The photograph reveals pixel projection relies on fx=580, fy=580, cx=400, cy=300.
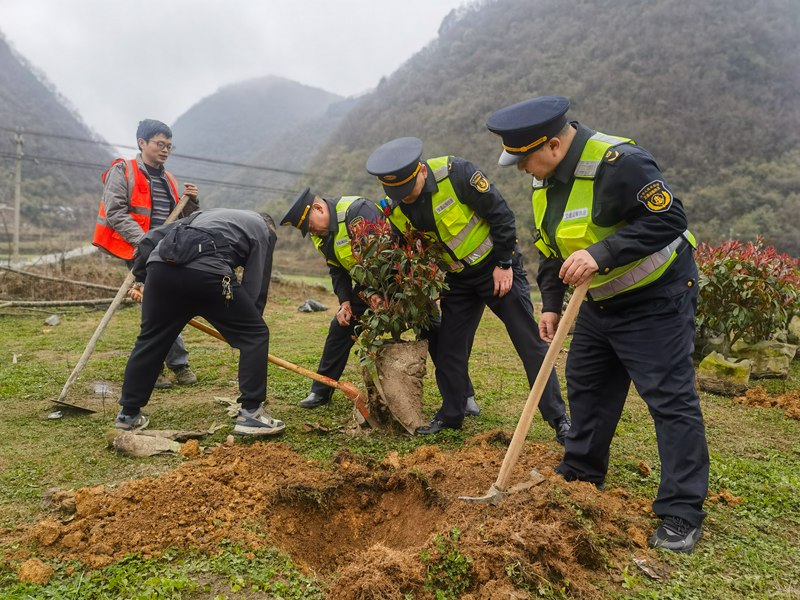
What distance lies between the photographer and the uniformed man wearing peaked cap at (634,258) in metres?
2.50

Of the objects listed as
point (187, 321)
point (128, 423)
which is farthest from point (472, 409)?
point (128, 423)

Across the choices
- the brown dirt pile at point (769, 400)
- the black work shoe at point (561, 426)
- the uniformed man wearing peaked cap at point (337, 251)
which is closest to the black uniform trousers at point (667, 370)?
the black work shoe at point (561, 426)

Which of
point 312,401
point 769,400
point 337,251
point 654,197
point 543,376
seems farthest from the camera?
point 769,400

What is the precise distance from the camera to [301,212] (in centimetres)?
412

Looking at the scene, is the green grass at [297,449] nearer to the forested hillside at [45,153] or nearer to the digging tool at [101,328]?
the digging tool at [101,328]

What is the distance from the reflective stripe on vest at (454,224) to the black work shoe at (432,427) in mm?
1103

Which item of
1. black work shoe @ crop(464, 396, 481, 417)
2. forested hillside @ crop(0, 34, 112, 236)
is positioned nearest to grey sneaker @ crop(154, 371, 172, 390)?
black work shoe @ crop(464, 396, 481, 417)

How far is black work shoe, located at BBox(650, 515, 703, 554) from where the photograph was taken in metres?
2.51

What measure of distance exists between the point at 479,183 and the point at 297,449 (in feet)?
6.83

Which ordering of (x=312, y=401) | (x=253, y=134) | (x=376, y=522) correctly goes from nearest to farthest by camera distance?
(x=376, y=522) < (x=312, y=401) < (x=253, y=134)

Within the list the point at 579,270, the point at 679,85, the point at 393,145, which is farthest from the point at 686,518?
the point at 679,85

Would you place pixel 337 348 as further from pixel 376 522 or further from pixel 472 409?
pixel 376 522

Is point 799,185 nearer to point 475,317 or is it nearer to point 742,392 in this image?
point 742,392

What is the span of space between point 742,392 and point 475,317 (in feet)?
A: 10.00
